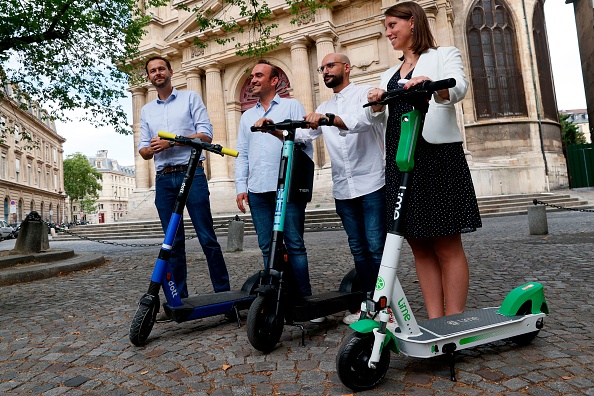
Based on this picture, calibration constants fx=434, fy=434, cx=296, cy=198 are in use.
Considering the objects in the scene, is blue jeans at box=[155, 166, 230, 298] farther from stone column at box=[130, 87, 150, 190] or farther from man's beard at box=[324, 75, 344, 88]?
stone column at box=[130, 87, 150, 190]

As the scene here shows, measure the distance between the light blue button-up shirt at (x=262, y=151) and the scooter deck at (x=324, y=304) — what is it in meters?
0.92

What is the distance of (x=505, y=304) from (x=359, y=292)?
101 centimetres

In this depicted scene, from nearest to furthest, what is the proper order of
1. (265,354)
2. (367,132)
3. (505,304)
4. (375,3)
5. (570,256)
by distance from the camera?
(505,304), (265,354), (367,132), (570,256), (375,3)

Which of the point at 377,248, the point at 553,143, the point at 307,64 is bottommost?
the point at 377,248

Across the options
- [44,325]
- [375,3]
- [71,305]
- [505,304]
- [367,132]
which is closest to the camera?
[505,304]

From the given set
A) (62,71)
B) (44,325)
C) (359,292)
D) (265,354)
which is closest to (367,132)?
(359,292)

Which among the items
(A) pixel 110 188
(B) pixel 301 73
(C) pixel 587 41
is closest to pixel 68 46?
(B) pixel 301 73

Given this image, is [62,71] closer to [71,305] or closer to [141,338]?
[71,305]

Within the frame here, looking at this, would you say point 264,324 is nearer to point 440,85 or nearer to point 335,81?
point 440,85

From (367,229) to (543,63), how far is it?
25.2m

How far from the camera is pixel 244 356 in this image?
2.57m

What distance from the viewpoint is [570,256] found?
18.1 ft

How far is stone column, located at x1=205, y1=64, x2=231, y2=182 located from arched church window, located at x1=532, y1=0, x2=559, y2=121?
16.9 metres

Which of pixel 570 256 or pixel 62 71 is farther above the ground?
pixel 62 71
